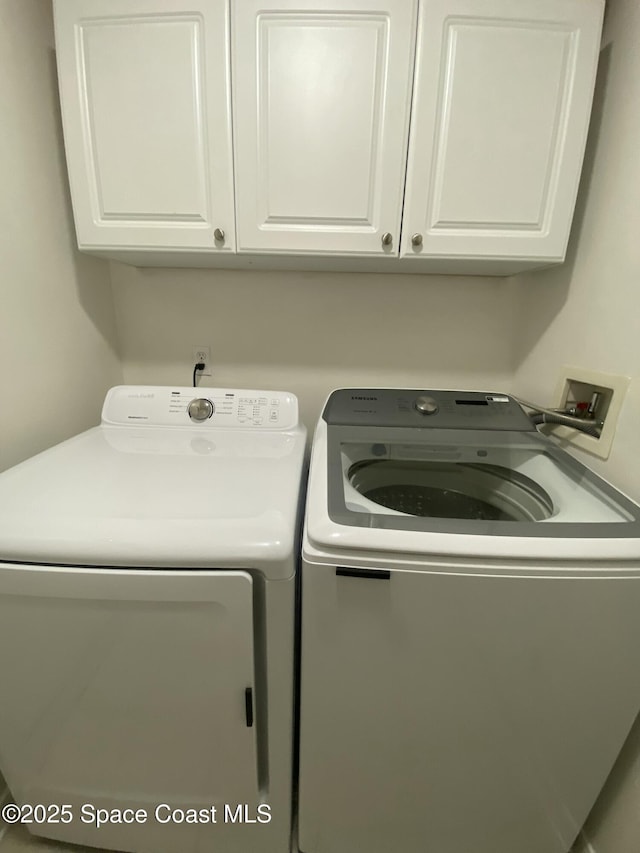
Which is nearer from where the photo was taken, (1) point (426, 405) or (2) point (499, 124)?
(2) point (499, 124)

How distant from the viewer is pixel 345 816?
2.94 ft

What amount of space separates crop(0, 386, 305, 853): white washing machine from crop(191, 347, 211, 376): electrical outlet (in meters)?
0.59

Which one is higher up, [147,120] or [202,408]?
[147,120]

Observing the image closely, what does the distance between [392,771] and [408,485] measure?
676mm

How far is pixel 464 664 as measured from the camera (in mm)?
722

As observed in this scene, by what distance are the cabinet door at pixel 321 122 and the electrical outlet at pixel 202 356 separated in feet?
1.77

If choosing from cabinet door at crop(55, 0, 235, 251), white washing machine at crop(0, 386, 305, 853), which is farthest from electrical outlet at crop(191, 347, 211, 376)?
white washing machine at crop(0, 386, 305, 853)

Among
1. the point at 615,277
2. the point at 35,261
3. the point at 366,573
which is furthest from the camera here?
the point at 35,261

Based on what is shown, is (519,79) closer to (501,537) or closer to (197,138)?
(197,138)

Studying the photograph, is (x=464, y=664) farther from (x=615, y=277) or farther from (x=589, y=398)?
(x=615, y=277)

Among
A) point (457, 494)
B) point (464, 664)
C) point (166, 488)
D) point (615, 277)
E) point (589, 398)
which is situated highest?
point (615, 277)

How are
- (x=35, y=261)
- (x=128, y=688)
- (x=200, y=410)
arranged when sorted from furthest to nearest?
1. (x=200, y=410)
2. (x=35, y=261)
3. (x=128, y=688)

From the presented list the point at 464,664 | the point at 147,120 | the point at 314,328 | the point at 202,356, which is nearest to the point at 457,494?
the point at 464,664

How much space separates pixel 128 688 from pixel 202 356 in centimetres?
112
